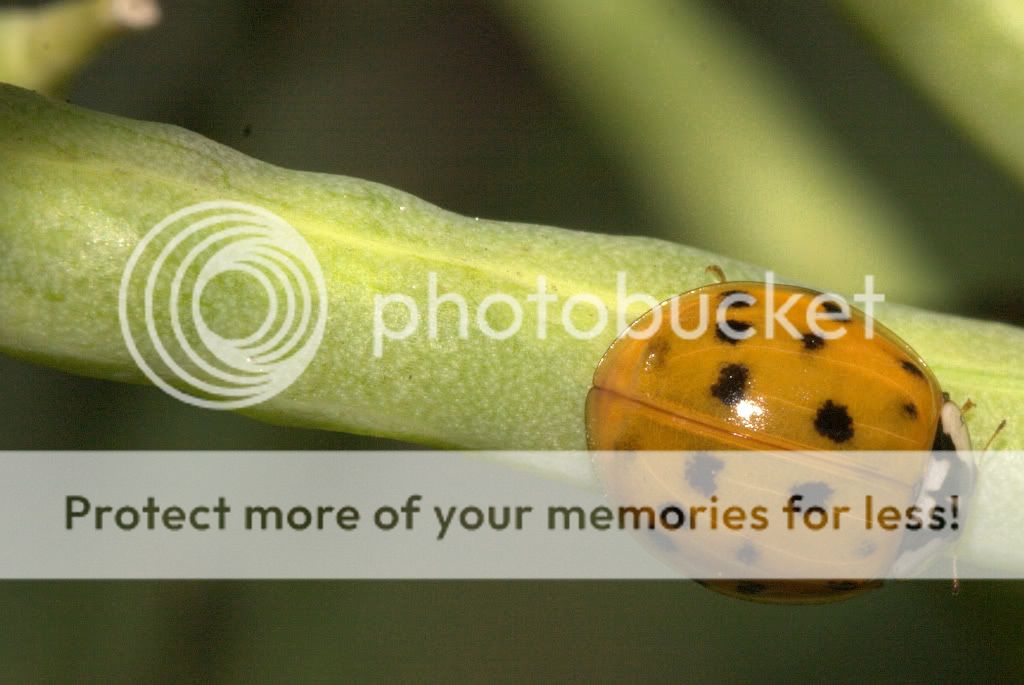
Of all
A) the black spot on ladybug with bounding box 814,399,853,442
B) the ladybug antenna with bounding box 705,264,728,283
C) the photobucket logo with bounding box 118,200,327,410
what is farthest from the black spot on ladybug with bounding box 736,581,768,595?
the photobucket logo with bounding box 118,200,327,410

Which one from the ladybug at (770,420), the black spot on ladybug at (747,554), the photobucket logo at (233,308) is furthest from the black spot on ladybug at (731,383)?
the photobucket logo at (233,308)

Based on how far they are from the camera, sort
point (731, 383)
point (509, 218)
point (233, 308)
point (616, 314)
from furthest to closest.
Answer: point (509, 218) < point (731, 383) < point (616, 314) < point (233, 308)

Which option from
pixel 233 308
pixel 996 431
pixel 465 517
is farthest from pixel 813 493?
pixel 233 308

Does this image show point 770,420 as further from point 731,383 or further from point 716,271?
point 716,271

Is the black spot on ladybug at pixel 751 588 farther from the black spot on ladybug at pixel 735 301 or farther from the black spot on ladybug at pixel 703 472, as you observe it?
the black spot on ladybug at pixel 735 301

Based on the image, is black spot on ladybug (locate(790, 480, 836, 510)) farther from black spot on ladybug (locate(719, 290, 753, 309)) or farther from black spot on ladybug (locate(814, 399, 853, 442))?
black spot on ladybug (locate(719, 290, 753, 309))

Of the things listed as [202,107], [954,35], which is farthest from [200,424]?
[954,35]
